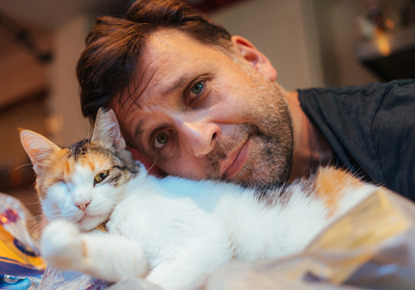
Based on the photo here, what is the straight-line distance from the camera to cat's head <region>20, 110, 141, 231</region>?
0.72 metres

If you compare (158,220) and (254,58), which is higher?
(254,58)

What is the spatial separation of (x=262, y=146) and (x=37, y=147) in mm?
635

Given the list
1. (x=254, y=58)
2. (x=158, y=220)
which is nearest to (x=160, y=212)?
(x=158, y=220)

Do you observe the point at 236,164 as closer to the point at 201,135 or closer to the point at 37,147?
the point at 201,135

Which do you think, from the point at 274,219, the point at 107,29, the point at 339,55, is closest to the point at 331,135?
the point at 274,219

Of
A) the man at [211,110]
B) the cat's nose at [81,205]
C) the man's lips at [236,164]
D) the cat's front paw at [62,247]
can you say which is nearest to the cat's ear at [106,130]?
the man at [211,110]

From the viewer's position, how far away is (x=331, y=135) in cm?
105

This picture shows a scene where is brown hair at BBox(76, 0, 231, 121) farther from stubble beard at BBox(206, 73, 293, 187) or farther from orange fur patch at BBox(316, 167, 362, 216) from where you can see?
orange fur patch at BBox(316, 167, 362, 216)

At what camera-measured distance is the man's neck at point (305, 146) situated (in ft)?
3.86

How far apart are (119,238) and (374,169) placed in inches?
28.7

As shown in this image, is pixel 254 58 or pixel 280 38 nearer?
pixel 254 58

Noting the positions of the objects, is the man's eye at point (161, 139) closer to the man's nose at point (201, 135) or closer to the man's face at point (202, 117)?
the man's face at point (202, 117)

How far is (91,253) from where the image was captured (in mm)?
484

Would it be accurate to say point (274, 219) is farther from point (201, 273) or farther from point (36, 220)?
point (36, 220)
